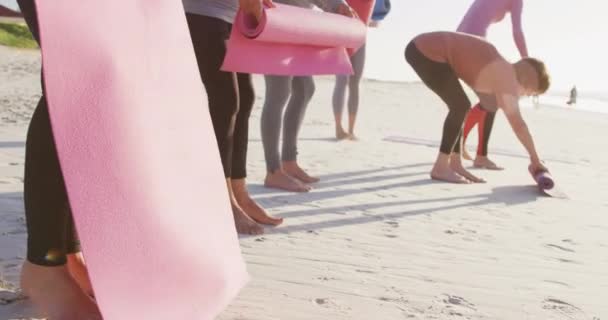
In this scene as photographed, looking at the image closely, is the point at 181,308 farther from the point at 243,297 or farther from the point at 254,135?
the point at 254,135

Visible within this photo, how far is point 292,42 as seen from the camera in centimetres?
224

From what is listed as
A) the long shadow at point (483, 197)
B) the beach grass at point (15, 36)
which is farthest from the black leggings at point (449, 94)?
the beach grass at point (15, 36)

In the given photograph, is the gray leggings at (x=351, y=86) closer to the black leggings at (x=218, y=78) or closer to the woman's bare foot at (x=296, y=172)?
the woman's bare foot at (x=296, y=172)

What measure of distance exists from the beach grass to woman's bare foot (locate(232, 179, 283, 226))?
2047 cm

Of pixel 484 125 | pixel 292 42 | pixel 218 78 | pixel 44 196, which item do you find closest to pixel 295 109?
pixel 292 42

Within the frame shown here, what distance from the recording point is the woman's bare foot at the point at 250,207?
2.45m

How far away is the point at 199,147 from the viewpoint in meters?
1.39

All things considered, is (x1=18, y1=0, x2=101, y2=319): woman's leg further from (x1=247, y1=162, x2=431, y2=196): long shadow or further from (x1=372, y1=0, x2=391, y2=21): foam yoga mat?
(x1=372, y1=0, x2=391, y2=21): foam yoga mat

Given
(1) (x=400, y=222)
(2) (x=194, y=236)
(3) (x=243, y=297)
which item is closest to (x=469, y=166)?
(1) (x=400, y=222)

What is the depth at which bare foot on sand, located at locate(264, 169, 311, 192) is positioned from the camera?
3216mm

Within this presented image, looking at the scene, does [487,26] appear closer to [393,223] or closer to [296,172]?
[296,172]

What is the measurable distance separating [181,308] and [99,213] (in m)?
0.29

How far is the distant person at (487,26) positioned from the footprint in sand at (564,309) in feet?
8.93

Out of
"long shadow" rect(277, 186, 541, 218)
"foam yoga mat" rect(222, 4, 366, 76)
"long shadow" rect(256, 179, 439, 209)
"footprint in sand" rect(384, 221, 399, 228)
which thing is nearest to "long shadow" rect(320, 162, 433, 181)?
"long shadow" rect(256, 179, 439, 209)
